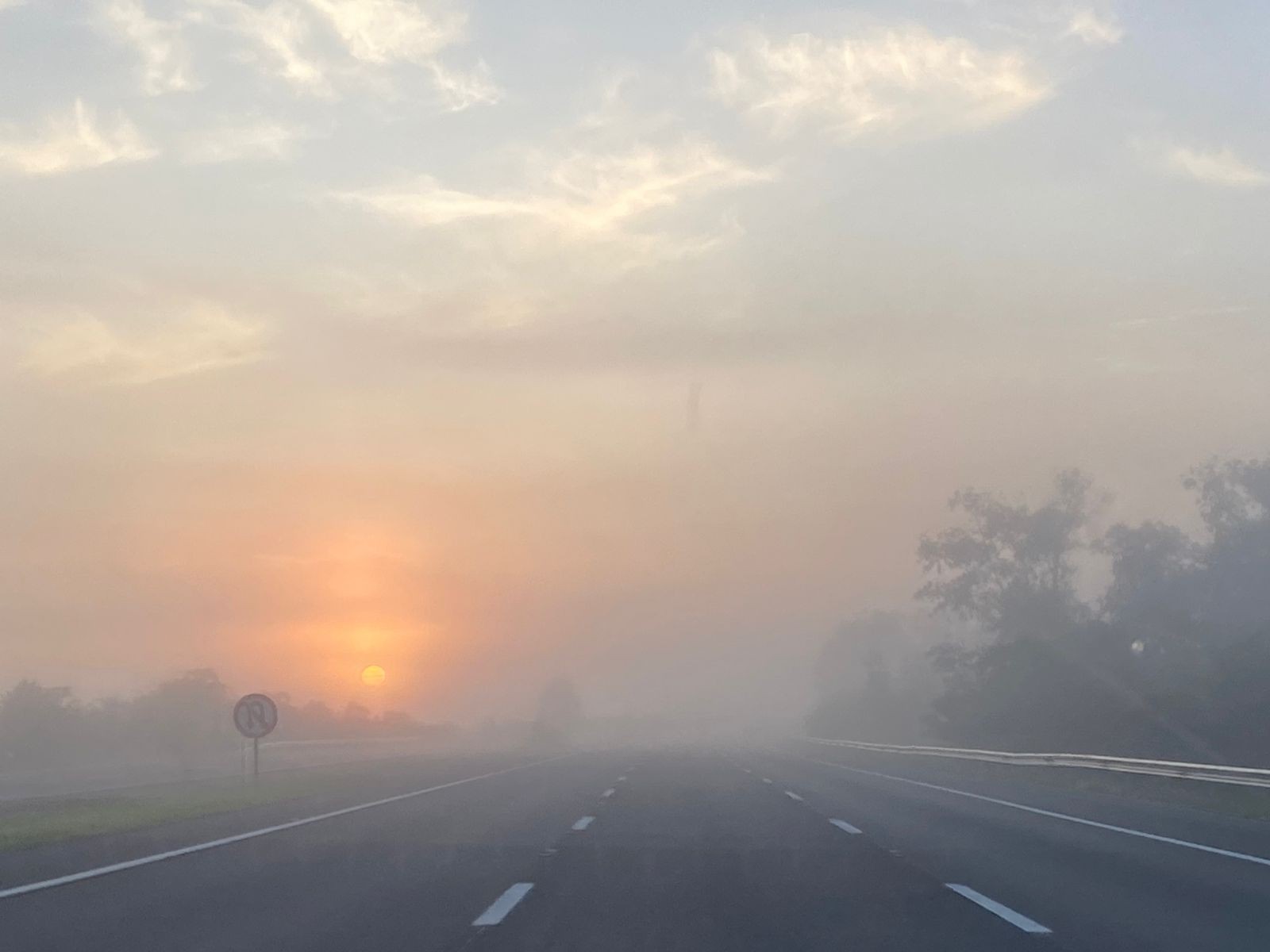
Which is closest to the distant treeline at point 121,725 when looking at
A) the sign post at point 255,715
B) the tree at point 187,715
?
the tree at point 187,715

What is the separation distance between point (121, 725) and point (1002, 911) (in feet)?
251

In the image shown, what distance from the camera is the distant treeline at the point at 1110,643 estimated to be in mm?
51125

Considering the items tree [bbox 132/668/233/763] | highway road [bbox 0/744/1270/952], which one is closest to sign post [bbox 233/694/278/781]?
highway road [bbox 0/744/1270/952]

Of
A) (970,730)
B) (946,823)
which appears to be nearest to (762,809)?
(946,823)

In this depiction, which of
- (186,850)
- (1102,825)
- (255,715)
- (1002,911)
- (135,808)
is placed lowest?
(1102,825)

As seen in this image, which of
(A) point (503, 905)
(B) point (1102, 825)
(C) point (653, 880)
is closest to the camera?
(A) point (503, 905)

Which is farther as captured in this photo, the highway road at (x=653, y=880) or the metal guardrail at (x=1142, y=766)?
the metal guardrail at (x=1142, y=766)

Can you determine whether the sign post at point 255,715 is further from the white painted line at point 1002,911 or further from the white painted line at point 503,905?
the white painted line at point 1002,911

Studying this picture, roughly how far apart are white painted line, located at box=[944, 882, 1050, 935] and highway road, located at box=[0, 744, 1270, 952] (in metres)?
0.04

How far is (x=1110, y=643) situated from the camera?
224ft

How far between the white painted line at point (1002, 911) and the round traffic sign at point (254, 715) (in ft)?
75.2

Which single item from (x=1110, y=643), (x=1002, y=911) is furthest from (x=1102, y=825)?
(x=1110, y=643)

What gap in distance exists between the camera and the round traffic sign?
108ft

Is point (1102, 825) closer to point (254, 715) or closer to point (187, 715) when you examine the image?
point (254, 715)
